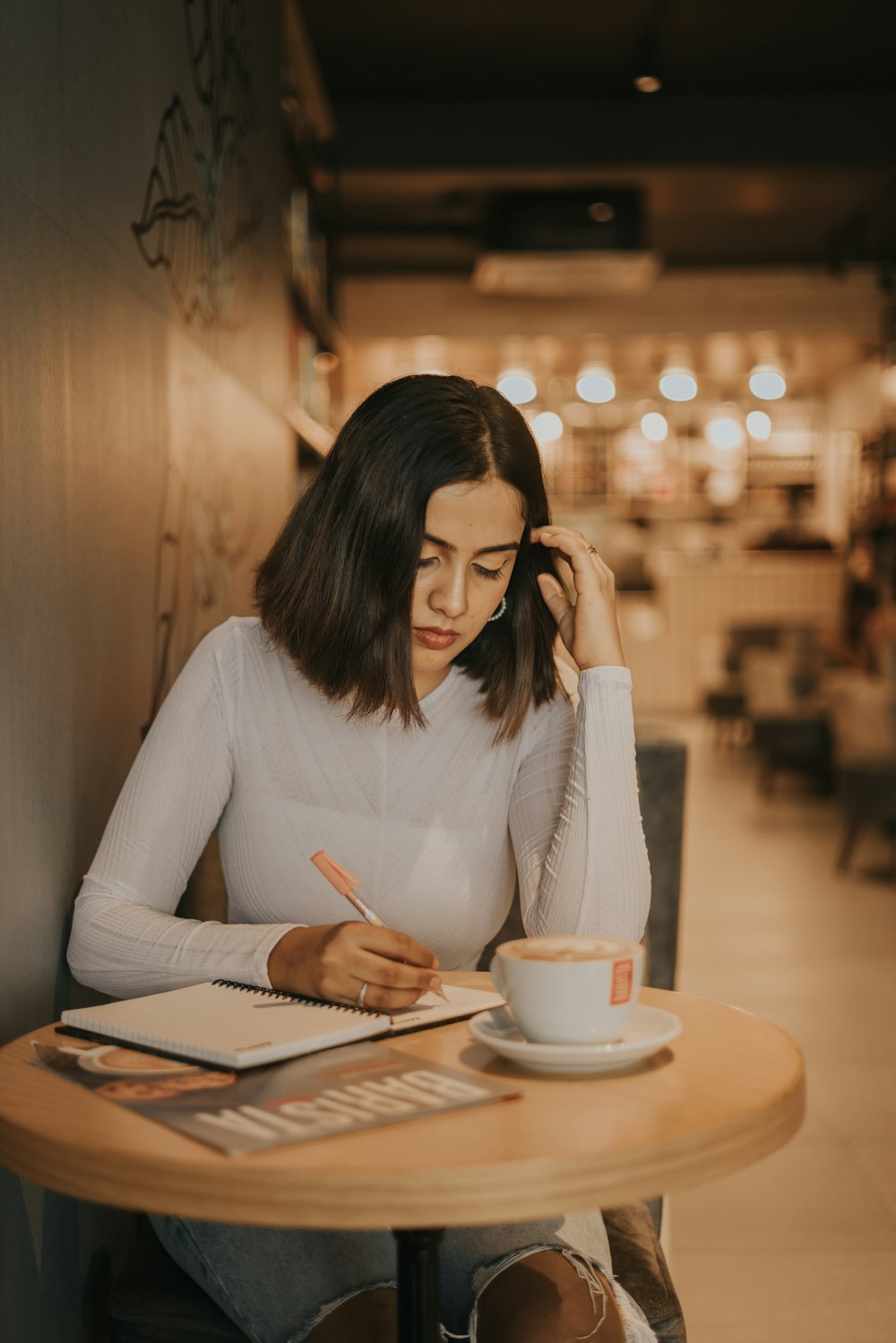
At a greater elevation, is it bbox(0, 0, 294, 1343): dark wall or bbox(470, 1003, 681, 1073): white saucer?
A: bbox(0, 0, 294, 1343): dark wall

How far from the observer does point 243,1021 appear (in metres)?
1.15

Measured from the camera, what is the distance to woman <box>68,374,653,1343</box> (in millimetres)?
1473

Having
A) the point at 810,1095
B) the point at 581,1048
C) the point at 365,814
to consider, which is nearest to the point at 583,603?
the point at 365,814

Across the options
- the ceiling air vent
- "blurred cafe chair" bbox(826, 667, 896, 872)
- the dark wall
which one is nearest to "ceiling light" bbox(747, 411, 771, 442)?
the ceiling air vent

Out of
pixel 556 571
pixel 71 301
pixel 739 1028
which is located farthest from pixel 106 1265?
pixel 71 301

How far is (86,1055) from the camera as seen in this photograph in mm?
1096

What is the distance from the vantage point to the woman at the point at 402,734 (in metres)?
1.47

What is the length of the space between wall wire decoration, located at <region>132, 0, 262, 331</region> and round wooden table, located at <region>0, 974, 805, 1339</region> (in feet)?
4.52

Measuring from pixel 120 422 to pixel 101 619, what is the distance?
0.95ft

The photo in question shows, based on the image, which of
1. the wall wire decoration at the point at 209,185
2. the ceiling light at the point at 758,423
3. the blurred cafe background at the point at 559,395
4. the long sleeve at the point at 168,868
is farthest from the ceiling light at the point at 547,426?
the long sleeve at the point at 168,868

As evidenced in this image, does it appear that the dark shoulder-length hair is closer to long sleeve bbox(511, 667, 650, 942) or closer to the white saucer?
long sleeve bbox(511, 667, 650, 942)

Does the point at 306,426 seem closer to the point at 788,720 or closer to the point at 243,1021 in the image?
the point at 243,1021

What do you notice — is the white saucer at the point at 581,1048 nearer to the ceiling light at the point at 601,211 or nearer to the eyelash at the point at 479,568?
the eyelash at the point at 479,568

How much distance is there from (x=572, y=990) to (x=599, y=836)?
0.46 meters
